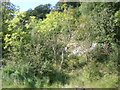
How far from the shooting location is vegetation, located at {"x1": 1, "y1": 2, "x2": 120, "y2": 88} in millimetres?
2752

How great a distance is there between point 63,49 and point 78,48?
19.8 inches

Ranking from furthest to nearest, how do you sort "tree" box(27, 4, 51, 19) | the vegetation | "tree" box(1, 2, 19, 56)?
1. "tree" box(27, 4, 51, 19)
2. "tree" box(1, 2, 19, 56)
3. the vegetation

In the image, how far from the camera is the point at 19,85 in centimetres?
272

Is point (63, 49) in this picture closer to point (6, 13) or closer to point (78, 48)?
point (78, 48)

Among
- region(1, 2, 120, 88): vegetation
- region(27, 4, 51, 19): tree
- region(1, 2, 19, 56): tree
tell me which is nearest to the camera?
region(1, 2, 120, 88): vegetation

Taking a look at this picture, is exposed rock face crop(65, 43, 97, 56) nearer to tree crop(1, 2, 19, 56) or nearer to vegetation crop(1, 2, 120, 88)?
vegetation crop(1, 2, 120, 88)

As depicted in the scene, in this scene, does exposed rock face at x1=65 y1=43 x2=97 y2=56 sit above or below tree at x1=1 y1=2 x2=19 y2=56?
below

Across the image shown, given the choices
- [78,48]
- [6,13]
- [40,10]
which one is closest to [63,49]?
[78,48]

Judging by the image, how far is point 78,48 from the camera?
361 centimetres

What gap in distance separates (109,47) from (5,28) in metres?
3.05

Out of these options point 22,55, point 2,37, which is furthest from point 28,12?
point 22,55

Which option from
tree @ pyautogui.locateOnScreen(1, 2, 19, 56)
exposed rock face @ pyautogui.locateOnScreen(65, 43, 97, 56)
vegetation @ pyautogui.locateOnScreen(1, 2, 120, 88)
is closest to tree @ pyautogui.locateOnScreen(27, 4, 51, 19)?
vegetation @ pyautogui.locateOnScreen(1, 2, 120, 88)

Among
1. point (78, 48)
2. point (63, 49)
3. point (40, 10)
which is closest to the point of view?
point (63, 49)

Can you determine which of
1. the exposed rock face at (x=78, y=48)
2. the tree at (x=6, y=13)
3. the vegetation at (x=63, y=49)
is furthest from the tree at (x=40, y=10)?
the exposed rock face at (x=78, y=48)
